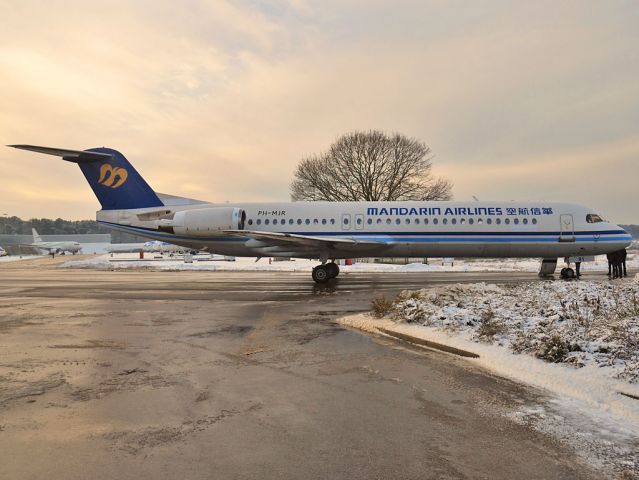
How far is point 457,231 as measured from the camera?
59.3ft

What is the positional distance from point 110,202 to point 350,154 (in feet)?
90.2

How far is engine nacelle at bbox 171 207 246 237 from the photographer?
18.6m

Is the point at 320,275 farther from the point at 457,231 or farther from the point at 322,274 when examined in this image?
the point at 457,231

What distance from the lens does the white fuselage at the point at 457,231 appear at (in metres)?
18.1

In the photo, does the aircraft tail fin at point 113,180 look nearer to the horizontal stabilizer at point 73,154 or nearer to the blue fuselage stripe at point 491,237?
the horizontal stabilizer at point 73,154

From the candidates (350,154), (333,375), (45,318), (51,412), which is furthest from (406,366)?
(350,154)

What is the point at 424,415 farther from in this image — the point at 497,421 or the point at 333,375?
the point at 333,375

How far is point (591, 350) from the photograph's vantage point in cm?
563

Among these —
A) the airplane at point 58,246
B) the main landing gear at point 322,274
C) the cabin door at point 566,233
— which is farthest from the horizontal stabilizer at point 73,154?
the airplane at point 58,246

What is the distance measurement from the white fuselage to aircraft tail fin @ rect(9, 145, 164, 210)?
145 inches

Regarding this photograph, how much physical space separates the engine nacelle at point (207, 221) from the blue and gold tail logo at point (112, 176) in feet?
11.9

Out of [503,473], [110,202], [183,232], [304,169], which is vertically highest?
[304,169]

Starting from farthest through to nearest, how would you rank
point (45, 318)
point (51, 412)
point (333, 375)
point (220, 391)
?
point (45, 318) → point (333, 375) → point (220, 391) → point (51, 412)

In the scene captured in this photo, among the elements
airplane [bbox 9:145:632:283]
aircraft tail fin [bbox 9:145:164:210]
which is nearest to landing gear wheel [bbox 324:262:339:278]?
airplane [bbox 9:145:632:283]
